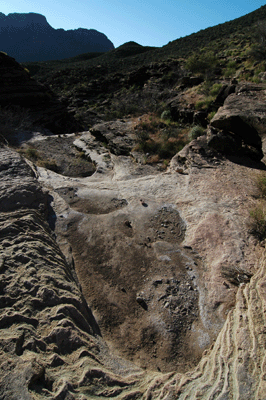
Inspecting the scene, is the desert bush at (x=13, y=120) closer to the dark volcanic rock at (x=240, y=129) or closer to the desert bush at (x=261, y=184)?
the dark volcanic rock at (x=240, y=129)

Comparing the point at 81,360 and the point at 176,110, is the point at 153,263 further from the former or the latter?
the point at 176,110

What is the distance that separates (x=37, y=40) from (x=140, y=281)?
14380 centimetres

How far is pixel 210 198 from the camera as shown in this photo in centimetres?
720

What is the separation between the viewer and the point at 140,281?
16.9 ft

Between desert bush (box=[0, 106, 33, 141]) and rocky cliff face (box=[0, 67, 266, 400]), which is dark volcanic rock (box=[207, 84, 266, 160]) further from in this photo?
desert bush (box=[0, 106, 33, 141])

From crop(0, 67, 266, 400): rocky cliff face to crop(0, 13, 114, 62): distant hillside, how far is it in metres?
127

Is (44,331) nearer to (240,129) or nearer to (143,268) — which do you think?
(143,268)

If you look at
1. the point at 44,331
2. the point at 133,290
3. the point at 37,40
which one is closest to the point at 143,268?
the point at 133,290

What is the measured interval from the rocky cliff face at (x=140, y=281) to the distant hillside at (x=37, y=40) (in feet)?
415

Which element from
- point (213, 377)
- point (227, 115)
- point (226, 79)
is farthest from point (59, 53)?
point (213, 377)

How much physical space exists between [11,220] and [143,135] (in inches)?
356

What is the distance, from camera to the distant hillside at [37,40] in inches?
4289

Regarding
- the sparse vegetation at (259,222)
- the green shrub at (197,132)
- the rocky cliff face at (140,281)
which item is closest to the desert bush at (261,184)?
the rocky cliff face at (140,281)

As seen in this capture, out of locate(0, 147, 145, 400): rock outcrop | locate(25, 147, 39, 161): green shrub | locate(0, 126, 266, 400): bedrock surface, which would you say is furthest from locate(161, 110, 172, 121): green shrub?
locate(0, 147, 145, 400): rock outcrop
